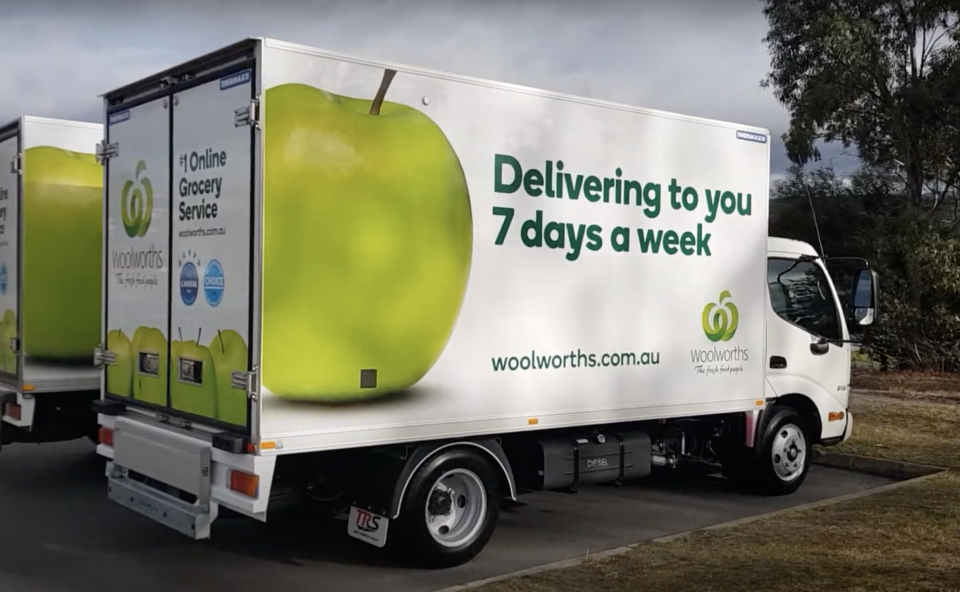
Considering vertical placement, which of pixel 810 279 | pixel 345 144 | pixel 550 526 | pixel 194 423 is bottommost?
pixel 550 526

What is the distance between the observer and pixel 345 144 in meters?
5.66

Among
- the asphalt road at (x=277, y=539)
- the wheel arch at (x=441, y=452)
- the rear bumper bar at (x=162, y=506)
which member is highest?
the wheel arch at (x=441, y=452)

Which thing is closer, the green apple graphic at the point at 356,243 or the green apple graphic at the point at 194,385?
the green apple graphic at the point at 356,243

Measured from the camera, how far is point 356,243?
5.72 m

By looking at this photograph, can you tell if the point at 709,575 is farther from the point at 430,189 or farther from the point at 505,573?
the point at 430,189

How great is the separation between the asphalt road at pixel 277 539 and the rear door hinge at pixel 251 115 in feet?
9.24

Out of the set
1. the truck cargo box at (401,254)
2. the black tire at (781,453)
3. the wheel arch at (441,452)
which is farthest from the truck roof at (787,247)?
the wheel arch at (441,452)

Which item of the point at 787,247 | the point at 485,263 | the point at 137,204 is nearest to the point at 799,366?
the point at 787,247

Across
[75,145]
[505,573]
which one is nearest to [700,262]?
[505,573]

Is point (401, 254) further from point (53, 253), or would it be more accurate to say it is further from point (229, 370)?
point (53, 253)

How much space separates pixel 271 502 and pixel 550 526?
8.72 ft

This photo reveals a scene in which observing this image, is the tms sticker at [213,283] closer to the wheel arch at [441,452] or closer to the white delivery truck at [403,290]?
the white delivery truck at [403,290]

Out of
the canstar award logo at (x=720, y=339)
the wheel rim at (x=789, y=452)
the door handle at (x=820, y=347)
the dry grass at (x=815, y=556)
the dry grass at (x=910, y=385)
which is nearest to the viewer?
the dry grass at (x=815, y=556)

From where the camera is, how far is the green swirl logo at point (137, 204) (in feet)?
21.3
